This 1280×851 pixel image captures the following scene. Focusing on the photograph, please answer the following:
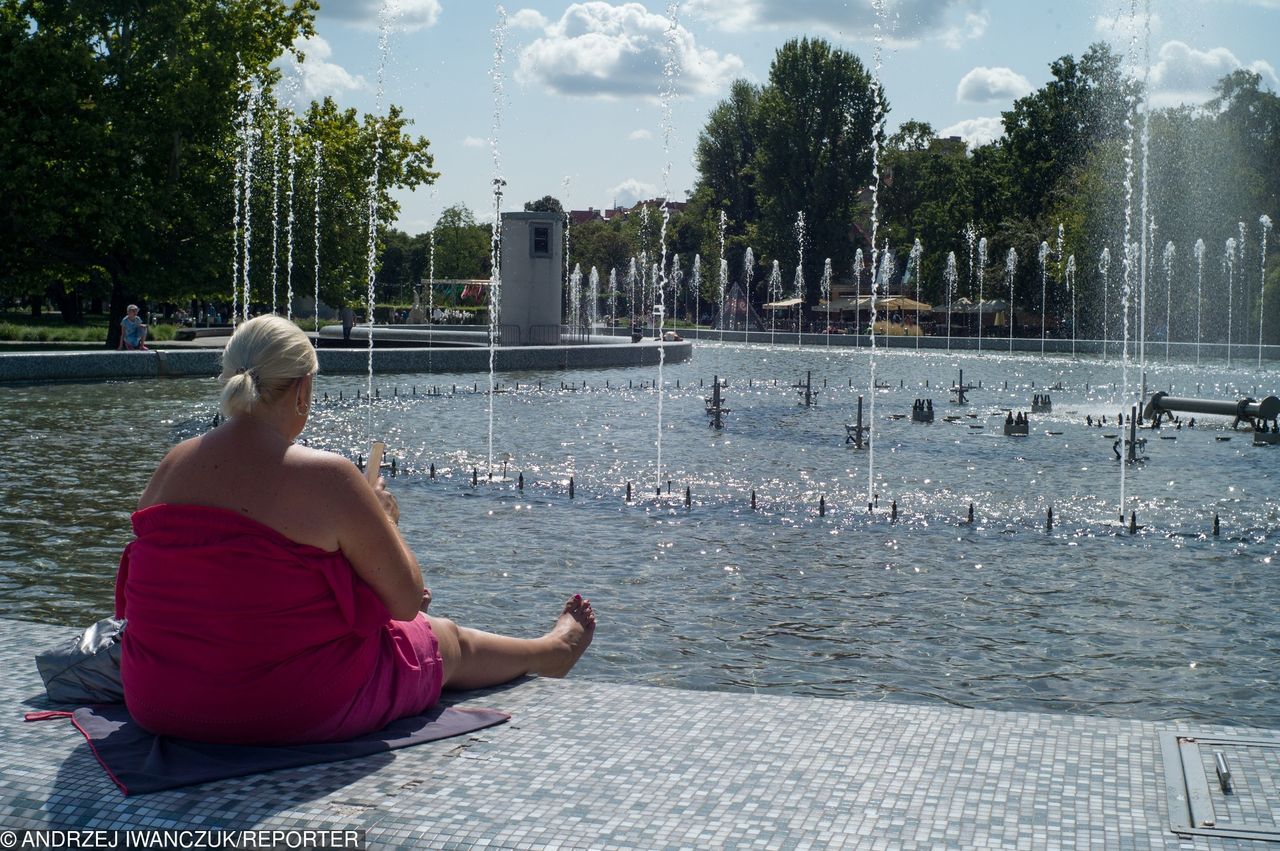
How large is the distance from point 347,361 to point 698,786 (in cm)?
2505

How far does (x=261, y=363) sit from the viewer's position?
3.54 m

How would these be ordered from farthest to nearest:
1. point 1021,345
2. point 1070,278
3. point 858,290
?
point 858,290 < point 1070,278 < point 1021,345

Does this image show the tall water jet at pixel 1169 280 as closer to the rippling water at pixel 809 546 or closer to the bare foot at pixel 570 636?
the rippling water at pixel 809 546

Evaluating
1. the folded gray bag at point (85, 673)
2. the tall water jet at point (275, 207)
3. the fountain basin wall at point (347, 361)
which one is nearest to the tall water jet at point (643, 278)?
the tall water jet at point (275, 207)

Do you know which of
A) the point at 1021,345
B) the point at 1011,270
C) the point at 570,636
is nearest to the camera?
the point at 570,636

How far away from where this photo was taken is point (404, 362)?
1096 inches

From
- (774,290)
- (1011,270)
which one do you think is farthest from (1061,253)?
(774,290)

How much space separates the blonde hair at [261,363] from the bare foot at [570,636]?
5.37 ft

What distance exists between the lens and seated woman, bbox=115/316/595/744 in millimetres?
3506

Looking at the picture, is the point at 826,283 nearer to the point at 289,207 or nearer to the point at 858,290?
the point at 858,290

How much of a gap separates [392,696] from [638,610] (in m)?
3.74

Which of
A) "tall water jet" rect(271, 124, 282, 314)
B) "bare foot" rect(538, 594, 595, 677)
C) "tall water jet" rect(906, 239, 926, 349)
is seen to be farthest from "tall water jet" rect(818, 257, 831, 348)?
"bare foot" rect(538, 594, 595, 677)

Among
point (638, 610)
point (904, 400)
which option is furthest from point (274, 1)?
point (638, 610)

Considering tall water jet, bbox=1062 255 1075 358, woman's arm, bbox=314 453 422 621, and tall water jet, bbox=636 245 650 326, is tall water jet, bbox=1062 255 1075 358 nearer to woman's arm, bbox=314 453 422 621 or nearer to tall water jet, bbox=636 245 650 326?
tall water jet, bbox=636 245 650 326
